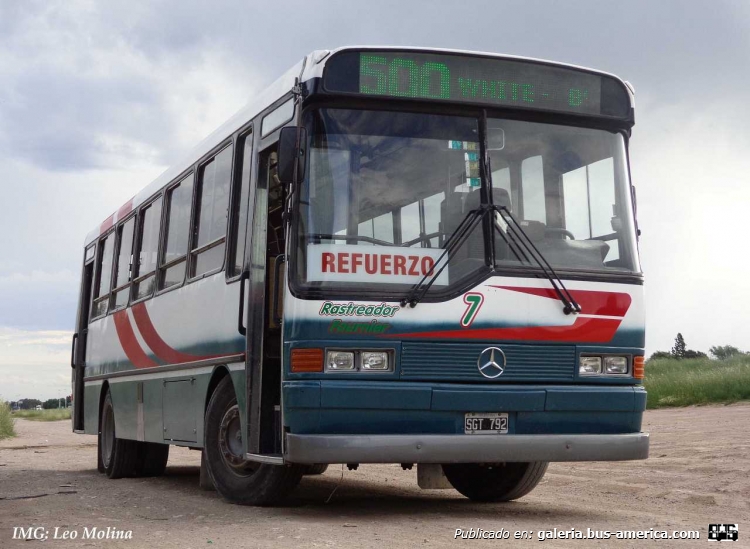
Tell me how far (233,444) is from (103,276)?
22.2ft

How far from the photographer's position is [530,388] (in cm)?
863

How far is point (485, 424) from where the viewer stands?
8531 mm

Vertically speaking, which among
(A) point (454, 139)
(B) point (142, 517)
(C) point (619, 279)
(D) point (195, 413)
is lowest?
(B) point (142, 517)

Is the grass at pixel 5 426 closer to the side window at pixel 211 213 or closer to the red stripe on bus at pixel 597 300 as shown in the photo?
the side window at pixel 211 213

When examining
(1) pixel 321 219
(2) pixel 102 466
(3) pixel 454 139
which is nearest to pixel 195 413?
(1) pixel 321 219

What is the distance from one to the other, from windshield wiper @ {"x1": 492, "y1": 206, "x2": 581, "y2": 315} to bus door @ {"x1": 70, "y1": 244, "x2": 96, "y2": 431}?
382 inches

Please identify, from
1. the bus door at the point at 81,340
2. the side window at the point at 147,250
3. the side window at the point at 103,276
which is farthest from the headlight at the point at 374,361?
the bus door at the point at 81,340

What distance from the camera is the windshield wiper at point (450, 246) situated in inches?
329

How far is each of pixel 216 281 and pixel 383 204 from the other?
243 centimetres

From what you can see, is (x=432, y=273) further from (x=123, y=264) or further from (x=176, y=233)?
(x=123, y=264)

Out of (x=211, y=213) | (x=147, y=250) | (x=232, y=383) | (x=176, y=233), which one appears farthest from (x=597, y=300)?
(x=147, y=250)

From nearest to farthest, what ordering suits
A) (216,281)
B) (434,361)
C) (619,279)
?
(434,361) < (619,279) < (216,281)

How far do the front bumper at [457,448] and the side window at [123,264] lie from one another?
21.0 feet

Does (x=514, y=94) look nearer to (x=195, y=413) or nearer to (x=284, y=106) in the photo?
(x=284, y=106)
